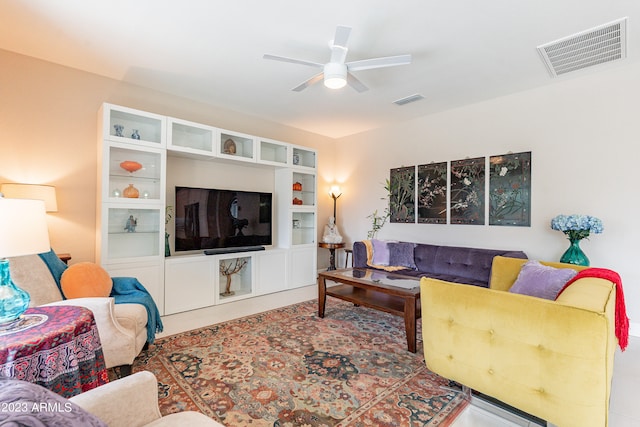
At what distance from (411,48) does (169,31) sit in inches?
82.5

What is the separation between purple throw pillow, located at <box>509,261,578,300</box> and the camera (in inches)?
78.5

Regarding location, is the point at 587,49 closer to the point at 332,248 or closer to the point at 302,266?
the point at 332,248

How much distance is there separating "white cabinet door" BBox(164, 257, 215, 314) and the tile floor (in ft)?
9.74

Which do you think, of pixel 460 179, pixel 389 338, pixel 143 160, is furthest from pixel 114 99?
pixel 460 179

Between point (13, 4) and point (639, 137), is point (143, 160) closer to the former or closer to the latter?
point (13, 4)

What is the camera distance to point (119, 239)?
3.22m

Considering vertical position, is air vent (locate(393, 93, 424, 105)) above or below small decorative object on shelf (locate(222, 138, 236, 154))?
above

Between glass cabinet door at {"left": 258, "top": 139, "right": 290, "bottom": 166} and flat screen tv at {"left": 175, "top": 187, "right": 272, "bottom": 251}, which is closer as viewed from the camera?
flat screen tv at {"left": 175, "top": 187, "right": 272, "bottom": 251}

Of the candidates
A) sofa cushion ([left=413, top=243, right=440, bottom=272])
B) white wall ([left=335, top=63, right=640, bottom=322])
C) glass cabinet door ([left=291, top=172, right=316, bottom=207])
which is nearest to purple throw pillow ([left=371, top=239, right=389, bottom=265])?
sofa cushion ([left=413, top=243, right=440, bottom=272])

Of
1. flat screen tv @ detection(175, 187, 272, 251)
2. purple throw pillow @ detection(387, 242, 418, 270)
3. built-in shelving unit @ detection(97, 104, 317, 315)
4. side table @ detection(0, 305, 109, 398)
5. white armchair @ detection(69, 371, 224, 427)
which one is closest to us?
white armchair @ detection(69, 371, 224, 427)

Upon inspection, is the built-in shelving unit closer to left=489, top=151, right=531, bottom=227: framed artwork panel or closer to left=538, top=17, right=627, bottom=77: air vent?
left=489, top=151, right=531, bottom=227: framed artwork panel

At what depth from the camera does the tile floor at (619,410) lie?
→ 1.72 meters

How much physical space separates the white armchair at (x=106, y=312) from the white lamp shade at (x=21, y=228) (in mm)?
525

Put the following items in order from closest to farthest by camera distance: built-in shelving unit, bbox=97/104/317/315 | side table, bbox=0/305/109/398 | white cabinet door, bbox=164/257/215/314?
side table, bbox=0/305/109/398
built-in shelving unit, bbox=97/104/317/315
white cabinet door, bbox=164/257/215/314
